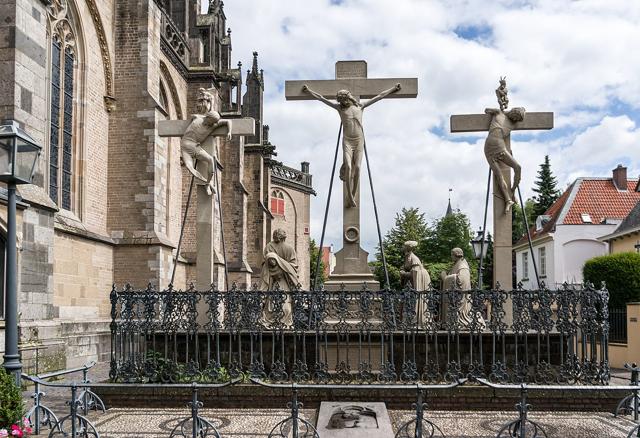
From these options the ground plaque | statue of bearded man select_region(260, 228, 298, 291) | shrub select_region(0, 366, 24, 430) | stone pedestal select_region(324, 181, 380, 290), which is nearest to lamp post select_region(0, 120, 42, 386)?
shrub select_region(0, 366, 24, 430)

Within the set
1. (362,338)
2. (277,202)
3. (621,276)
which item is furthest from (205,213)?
(277,202)

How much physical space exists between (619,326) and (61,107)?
16.5 meters

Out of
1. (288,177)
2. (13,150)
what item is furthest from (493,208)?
(288,177)

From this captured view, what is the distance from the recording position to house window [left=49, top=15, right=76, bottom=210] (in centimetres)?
1622

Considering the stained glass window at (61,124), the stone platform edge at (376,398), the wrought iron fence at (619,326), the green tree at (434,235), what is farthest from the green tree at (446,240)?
the stone platform edge at (376,398)

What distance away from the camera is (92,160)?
17938mm

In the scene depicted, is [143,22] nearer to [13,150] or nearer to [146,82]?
[146,82]

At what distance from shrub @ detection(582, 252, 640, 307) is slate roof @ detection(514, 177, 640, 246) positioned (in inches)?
487

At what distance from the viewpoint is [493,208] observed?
1110 centimetres

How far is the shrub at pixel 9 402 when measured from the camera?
6.31m

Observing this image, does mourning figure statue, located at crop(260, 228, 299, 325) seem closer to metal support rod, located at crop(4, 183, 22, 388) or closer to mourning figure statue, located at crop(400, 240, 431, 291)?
mourning figure statue, located at crop(400, 240, 431, 291)

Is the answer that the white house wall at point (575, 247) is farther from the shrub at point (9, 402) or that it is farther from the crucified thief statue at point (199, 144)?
the shrub at point (9, 402)

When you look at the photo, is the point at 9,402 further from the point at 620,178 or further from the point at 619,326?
the point at 620,178

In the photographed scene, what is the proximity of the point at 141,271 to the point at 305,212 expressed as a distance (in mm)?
41567
